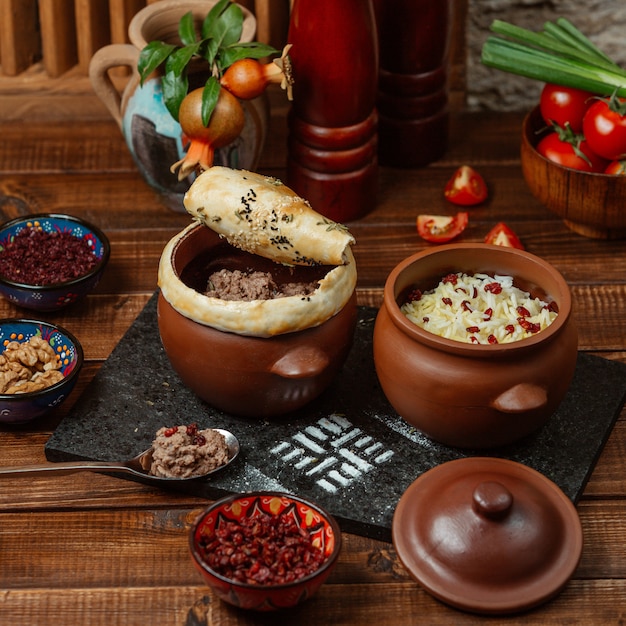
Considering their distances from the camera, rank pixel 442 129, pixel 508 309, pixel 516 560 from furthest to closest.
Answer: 1. pixel 442 129
2. pixel 508 309
3. pixel 516 560

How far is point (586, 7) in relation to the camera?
7.89 feet

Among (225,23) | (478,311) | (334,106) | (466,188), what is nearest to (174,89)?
(225,23)

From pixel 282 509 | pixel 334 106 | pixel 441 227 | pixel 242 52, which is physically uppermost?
pixel 242 52

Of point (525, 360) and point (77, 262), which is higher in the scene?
point (525, 360)

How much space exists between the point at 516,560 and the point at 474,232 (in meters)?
0.93

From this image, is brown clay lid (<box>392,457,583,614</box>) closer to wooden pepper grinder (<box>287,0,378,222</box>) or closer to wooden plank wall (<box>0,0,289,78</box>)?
wooden pepper grinder (<box>287,0,378,222</box>)

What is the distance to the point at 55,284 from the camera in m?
1.81

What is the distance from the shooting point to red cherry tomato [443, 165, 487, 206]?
217cm

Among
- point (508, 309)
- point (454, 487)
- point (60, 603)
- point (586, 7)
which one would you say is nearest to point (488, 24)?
point (586, 7)

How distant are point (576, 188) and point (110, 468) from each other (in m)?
1.00

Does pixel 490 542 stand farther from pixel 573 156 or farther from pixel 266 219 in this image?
pixel 573 156

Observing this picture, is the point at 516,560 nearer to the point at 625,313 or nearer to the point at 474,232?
the point at 625,313

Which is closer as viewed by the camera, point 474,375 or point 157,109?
point 474,375

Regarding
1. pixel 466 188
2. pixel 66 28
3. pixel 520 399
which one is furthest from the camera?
pixel 66 28
